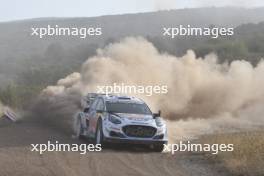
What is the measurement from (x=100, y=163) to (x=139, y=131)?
3872 millimetres

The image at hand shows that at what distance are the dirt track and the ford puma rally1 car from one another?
0.47 m

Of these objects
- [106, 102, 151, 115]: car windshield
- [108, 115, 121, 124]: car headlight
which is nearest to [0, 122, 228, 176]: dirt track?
[108, 115, 121, 124]: car headlight

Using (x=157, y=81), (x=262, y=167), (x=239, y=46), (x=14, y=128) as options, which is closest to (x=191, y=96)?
(x=157, y=81)

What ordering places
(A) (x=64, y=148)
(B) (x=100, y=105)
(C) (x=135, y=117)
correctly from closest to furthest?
1. (A) (x=64, y=148)
2. (C) (x=135, y=117)
3. (B) (x=100, y=105)

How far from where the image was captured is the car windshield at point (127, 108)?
2247cm

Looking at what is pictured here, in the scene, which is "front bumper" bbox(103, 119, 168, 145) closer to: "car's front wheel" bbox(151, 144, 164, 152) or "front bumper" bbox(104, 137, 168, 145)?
"front bumper" bbox(104, 137, 168, 145)

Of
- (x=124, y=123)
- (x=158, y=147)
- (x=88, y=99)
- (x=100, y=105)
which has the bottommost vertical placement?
(x=158, y=147)

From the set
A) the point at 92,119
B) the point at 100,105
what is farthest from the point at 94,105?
the point at 92,119

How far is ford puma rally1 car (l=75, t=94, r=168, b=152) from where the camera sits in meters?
21.1

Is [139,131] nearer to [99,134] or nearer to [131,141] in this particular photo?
[131,141]

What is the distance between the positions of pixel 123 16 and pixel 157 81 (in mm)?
105914

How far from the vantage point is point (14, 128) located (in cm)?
2803

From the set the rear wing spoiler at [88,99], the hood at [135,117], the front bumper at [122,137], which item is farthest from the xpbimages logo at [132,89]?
the front bumper at [122,137]

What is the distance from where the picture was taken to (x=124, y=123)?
21.2 metres
